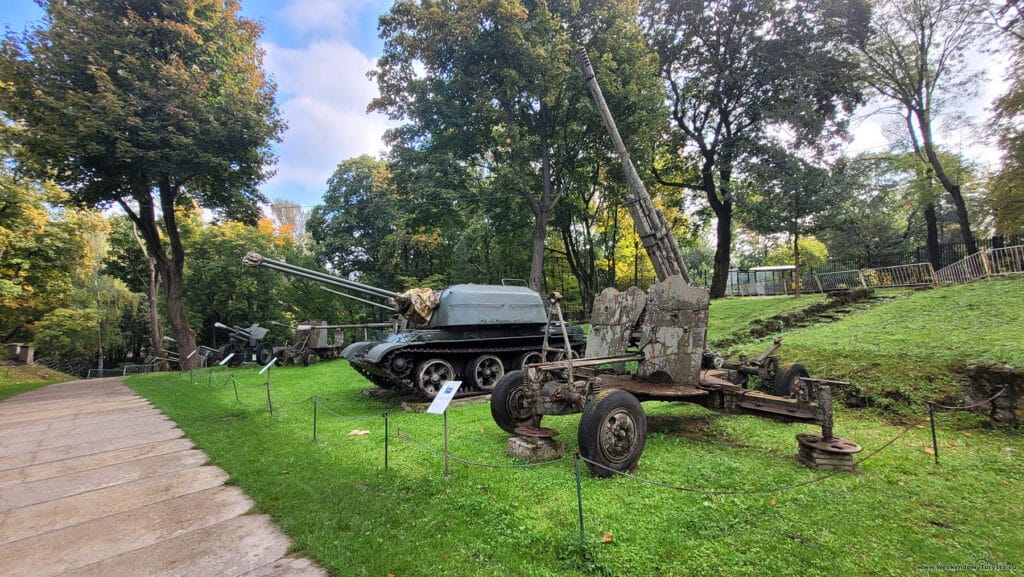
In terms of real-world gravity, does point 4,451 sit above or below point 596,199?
below

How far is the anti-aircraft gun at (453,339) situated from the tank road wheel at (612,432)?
437cm

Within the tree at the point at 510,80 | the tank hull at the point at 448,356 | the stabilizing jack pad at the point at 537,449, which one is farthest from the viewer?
the tree at the point at 510,80

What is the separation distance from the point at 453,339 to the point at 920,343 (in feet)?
26.9

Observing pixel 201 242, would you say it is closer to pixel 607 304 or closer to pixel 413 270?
pixel 413 270

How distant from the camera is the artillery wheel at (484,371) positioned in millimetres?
9719

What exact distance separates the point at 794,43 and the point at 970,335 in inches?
615

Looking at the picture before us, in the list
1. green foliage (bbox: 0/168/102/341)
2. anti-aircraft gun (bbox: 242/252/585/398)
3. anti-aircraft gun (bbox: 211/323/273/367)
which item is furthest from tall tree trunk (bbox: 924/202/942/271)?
green foliage (bbox: 0/168/102/341)

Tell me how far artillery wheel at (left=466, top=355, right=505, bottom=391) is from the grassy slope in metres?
2.91

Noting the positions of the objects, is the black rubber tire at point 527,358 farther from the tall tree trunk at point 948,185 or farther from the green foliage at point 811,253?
the green foliage at point 811,253

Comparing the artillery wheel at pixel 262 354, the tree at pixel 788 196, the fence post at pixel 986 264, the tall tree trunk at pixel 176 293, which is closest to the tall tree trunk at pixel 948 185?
the tree at pixel 788 196

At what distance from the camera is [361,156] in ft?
101

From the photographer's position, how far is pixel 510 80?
16.0 meters

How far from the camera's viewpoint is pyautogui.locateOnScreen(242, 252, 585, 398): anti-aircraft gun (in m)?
8.94

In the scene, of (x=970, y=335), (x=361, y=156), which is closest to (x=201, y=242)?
(x=361, y=156)
